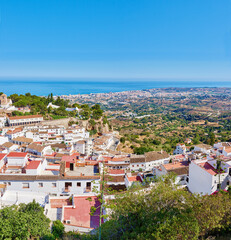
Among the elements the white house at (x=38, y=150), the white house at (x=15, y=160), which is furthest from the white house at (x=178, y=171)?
the white house at (x=38, y=150)

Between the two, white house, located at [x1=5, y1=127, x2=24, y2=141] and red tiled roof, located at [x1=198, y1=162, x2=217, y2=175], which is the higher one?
red tiled roof, located at [x1=198, y1=162, x2=217, y2=175]

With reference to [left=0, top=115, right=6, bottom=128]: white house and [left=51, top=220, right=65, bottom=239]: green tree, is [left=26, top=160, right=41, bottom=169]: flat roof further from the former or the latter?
[left=0, top=115, right=6, bottom=128]: white house

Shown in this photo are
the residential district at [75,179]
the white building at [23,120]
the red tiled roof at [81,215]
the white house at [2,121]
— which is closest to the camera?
the red tiled roof at [81,215]

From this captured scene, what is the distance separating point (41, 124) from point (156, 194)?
2358 cm

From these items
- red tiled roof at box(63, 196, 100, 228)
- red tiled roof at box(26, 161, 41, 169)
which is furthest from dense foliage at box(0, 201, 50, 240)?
red tiled roof at box(26, 161, 41, 169)

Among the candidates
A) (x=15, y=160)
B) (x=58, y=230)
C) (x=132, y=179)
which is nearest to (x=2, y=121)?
(x=15, y=160)

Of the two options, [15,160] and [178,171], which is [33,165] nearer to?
[15,160]

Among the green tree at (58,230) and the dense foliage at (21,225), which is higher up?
the dense foliage at (21,225)

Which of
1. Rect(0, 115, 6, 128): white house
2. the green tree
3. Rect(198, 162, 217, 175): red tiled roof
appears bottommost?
the green tree

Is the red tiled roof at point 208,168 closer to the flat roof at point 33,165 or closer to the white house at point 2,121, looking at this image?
the flat roof at point 33,165

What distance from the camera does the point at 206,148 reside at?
76.1 ft

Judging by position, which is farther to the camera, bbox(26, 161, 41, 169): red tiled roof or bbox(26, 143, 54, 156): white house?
bbox(26, 143, 54, 156): white house

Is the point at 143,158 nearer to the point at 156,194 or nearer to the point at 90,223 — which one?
the point at 90,223

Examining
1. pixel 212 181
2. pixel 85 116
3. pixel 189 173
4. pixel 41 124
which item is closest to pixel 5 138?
pixel 41 124
